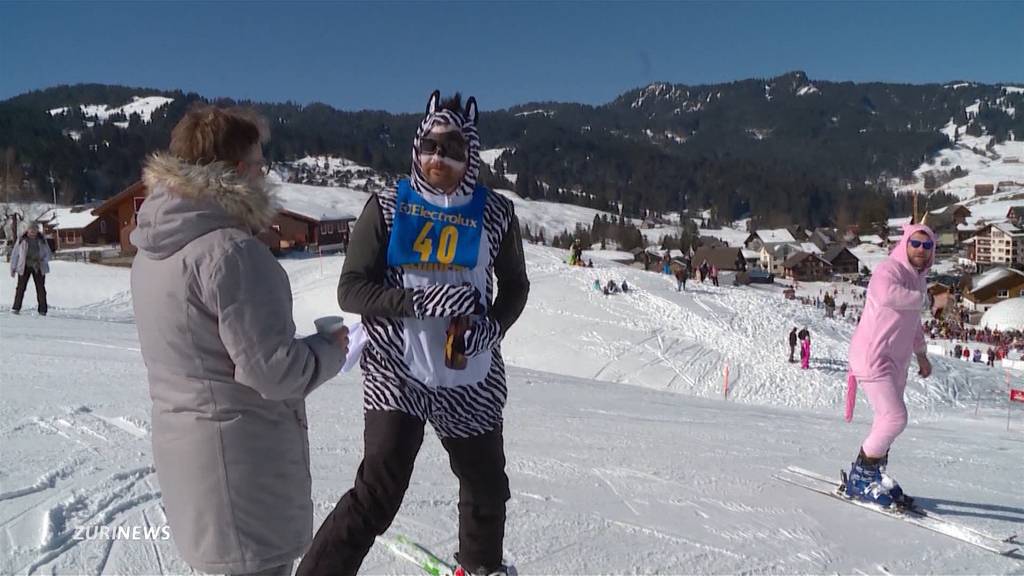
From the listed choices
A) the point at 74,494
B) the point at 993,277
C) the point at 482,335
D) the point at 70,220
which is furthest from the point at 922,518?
the point at 993,277

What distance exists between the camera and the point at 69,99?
17125 centimetres

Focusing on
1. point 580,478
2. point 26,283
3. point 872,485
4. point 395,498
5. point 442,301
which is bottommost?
point 580,478

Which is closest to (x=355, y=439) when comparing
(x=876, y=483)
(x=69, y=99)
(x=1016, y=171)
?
(x=876, y=483)

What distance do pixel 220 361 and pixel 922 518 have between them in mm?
3997

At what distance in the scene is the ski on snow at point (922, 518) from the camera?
369cm

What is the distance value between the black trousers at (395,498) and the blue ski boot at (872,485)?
2.73 m

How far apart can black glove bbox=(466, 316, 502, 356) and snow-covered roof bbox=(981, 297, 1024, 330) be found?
48.6m

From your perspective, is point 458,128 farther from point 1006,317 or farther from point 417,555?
point 1006,317

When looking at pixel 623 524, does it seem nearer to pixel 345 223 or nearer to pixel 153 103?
pixel 345 223

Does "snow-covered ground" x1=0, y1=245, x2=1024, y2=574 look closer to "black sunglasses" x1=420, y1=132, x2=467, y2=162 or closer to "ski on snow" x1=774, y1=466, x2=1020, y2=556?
"ski on snow" x1=774, y1=466, x2=1020, y2=556

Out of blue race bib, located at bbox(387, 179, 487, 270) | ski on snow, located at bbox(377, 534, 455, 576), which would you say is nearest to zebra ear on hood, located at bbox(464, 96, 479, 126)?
blue race bib, located at bbox(387, 179, 487, 270)

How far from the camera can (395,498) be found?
2.54m

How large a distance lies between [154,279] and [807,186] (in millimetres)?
180868

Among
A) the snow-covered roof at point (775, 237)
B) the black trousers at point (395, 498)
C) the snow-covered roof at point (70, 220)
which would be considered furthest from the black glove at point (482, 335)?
the snow-covered roof at point (775, 237)
